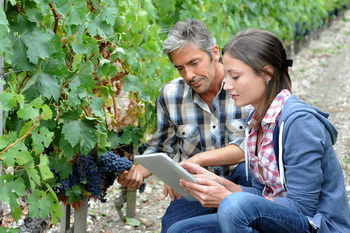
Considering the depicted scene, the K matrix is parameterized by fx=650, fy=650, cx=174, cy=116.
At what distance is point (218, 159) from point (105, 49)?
2.71 feet

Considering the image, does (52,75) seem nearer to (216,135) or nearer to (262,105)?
(262,105)

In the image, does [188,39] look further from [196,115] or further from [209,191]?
[209,191]

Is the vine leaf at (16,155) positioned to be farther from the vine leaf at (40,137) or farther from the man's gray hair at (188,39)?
the man's gray hair at (188,39)

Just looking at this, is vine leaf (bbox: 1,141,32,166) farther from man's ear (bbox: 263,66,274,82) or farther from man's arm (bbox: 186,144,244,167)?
man's arm (bbox: 186,144,244,167)

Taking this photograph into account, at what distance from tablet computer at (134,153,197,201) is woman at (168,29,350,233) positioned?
6 centimetres

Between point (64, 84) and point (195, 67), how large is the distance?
80 cm

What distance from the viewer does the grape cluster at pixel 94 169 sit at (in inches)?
134

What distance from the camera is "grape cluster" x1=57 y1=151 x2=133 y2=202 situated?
11.1 ft

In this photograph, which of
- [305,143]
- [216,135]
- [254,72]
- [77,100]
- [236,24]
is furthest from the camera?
[236,24]

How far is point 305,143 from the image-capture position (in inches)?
99.9

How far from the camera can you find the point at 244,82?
9.11 ft

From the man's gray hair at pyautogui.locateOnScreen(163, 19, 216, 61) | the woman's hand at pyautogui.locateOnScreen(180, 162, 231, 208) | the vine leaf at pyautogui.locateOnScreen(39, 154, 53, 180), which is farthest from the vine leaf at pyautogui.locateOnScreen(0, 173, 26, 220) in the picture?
the man's gray hair at pyautogui.locateOnScreen(163, 19, 216, 61)

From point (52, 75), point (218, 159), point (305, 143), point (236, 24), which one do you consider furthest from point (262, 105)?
point (236, 24)

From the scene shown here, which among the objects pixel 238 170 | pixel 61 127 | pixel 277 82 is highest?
pixel 277 82
